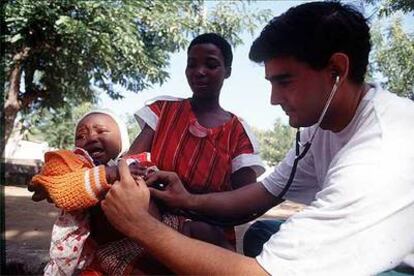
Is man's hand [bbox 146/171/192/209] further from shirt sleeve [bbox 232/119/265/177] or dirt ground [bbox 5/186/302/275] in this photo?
Result: dirt ground [bbox 5/186/302/275]

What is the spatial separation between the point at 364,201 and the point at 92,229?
107 centimetres

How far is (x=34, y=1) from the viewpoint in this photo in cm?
845

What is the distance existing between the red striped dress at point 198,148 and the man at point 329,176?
0.81 ft

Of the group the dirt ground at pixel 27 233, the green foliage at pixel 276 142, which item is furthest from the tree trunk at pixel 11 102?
the green foliage at pixel 276 142

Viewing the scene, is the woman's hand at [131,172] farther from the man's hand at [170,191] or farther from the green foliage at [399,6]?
the green foliage at [399,6]

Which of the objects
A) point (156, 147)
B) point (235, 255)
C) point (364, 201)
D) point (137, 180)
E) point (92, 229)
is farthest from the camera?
point (156, 147)

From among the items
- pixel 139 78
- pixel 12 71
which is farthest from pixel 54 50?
pixel 139 78

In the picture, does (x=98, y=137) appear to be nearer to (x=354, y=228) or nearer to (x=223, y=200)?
(x=223, y=200)

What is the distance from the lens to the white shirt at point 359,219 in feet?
3.76

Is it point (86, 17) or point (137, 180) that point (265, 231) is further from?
point (86, 17)

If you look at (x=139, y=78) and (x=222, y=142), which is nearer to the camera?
(x=222, y=142)

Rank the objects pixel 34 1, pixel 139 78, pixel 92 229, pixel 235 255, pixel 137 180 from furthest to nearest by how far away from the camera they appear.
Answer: pixel 139 78
pixel 34 1
pixel 92 229
pixel 137 180
pixel 235 255

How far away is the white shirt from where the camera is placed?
45.1 inches

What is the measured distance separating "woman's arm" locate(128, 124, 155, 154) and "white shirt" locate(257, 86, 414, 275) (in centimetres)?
111
